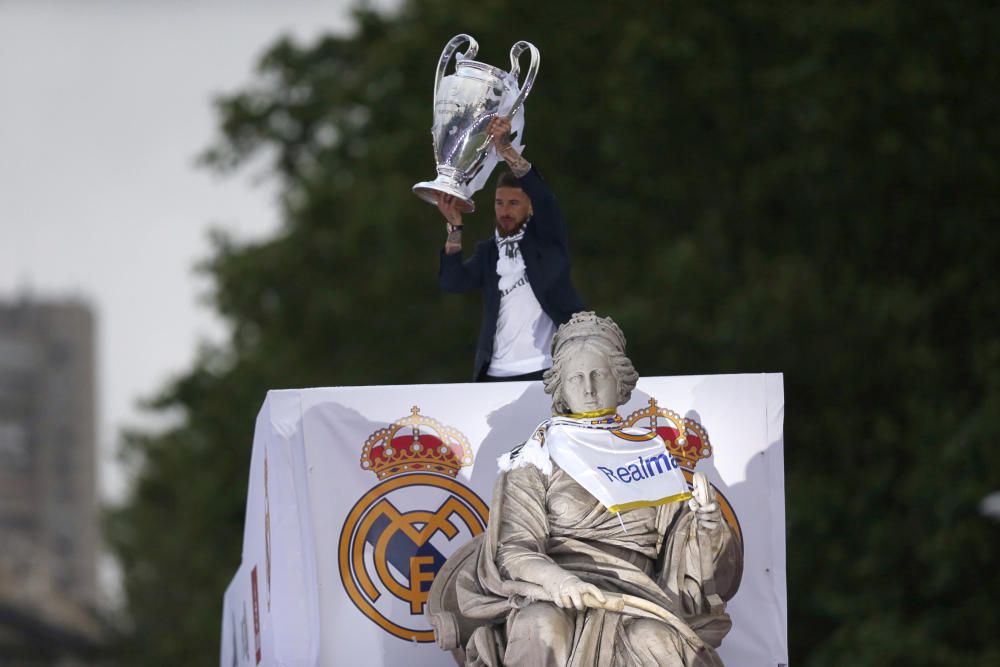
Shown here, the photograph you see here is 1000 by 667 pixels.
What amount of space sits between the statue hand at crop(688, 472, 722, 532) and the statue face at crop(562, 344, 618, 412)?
56cm

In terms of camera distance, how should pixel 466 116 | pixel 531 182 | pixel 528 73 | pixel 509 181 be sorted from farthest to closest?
pixel 509 181, pixel 531 182, pixel 466 116, pixel 528 73

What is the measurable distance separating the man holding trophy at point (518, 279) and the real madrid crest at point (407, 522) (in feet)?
2.56

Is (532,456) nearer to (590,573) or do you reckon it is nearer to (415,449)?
(590,573)

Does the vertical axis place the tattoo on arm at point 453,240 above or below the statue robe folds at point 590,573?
above

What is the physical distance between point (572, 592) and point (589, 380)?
3.30 ft

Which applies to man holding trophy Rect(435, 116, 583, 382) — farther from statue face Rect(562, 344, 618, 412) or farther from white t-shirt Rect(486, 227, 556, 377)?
statue face Rect(562, 344, 618, 412)

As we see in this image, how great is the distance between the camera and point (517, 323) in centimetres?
1116

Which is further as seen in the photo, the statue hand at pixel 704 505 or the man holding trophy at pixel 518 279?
the man holding trophy at pixel 518 279

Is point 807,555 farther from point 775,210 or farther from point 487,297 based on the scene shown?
point 487,297

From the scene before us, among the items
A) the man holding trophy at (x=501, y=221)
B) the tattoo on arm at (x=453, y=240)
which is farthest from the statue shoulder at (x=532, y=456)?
the tattoo on arm at (x=453, y=240)

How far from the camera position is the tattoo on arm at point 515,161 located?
34.1ft

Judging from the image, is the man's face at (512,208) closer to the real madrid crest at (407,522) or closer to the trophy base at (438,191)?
the trophy base at (438,191)

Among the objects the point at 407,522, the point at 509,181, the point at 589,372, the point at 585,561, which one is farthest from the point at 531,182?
the point at 585,561

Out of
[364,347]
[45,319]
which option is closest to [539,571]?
[364,347]
